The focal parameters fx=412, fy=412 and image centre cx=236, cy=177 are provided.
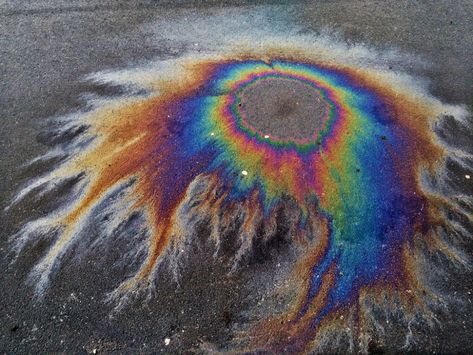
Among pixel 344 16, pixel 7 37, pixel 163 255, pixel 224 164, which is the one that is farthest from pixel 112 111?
pixel 344 16

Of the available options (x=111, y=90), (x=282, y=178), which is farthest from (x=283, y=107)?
(x=111, y=90)

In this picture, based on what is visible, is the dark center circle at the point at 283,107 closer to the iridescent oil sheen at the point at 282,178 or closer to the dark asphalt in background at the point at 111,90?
the iridescent oil sheen at the point at 282,178

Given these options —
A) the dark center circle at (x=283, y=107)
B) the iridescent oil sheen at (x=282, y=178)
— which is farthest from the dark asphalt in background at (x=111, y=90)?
the dark center circle at (x=283, y=107)

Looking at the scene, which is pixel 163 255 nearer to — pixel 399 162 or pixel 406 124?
pixel 399 162

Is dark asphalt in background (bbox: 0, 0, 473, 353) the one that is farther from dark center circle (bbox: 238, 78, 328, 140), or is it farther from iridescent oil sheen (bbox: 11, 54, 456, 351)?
dark center circle (bbox: 238, 78, 328, 140)

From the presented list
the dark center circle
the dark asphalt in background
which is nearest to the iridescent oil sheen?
the dark center circle

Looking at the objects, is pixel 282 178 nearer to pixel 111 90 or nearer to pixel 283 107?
pixel 283 107
